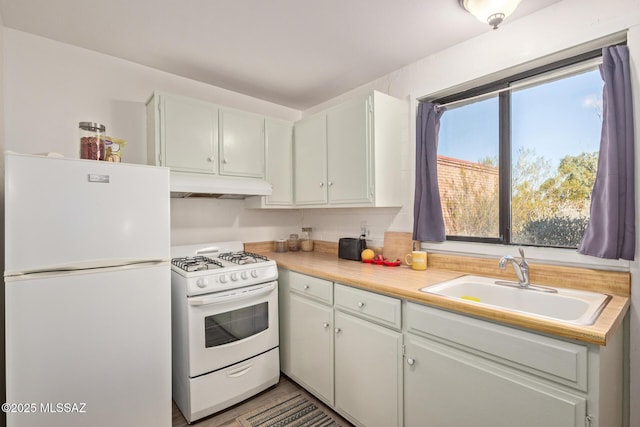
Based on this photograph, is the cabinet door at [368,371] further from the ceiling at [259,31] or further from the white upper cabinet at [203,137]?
Result: the ceiling at [259,31]

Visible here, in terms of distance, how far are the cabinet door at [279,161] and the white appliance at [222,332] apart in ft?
2.37

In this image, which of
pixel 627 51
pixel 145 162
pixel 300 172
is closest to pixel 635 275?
pixel 627 51

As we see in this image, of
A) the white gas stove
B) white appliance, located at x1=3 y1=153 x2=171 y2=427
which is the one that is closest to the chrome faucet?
the white gas stove

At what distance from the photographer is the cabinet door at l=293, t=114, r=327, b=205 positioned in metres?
2.51

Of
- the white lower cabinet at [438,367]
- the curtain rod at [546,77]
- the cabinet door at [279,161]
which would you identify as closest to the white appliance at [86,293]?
the white lower cabinet at [438,367]

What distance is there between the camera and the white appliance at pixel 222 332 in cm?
185

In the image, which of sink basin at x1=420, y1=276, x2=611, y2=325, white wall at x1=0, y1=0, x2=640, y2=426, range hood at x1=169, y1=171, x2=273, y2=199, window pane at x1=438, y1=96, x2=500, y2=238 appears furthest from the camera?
range hood at x1=169, y1=171, x2=273, y2=199

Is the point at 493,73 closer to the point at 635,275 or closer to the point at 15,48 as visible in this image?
the point at 635,275

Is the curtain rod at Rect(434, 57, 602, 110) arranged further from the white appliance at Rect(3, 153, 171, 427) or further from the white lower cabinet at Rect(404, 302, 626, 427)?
the white appliance at Rect(3, 153, 171, 427)

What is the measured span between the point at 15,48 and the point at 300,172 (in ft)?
6.77

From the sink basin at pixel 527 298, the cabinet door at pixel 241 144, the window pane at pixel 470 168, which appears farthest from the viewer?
the cabinet door at pixel 241 144

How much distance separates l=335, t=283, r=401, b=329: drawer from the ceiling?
5.25 ft

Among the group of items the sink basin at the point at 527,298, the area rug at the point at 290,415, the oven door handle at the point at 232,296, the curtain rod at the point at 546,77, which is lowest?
the area rug at the point at 290,415

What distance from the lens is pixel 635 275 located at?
4.42 feet
